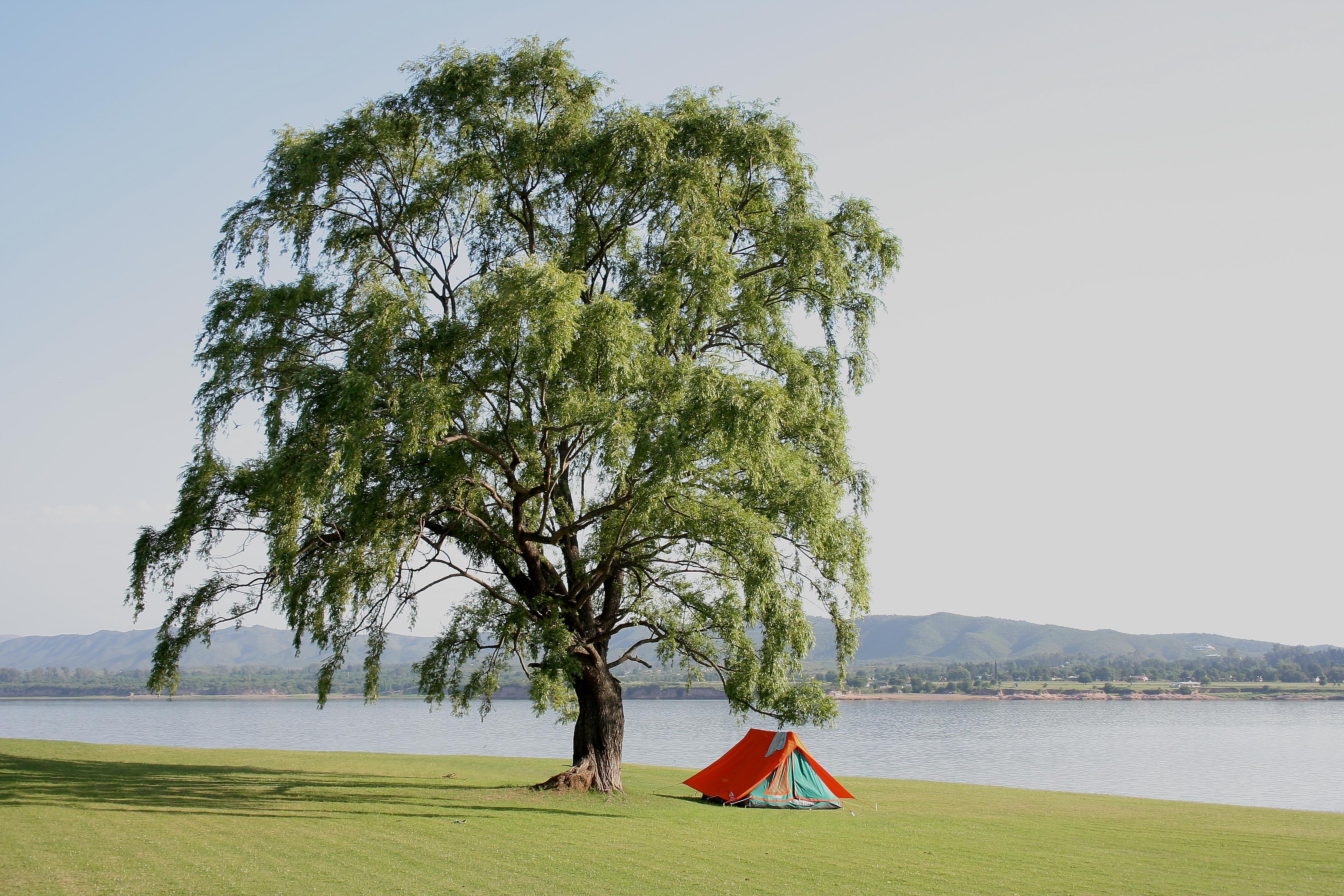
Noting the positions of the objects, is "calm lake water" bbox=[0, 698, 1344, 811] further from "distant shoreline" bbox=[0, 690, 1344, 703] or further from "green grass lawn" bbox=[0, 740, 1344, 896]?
"distant shoreline" bbox=[0, 690, 1344, 703]

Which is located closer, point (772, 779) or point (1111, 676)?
point (772, 779)

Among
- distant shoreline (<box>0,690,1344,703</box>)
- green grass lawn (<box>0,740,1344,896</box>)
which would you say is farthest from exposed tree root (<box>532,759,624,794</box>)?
distant shoreline (<box>0,690,1344,703</box>)

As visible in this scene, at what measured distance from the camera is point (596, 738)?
17750 millimetres

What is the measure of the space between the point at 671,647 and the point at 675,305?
19.9 ft

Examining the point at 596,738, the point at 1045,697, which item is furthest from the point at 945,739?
the point at 1045,697

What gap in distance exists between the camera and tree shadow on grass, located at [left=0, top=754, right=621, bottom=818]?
14.5 metres

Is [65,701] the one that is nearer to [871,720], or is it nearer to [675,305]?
[871,720]

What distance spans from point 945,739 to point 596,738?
45.0 meters

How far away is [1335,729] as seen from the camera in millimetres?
74625

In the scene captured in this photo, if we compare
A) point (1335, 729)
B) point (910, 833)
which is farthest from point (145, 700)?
point (910, 833)

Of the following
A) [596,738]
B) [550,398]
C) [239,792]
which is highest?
[550,398]

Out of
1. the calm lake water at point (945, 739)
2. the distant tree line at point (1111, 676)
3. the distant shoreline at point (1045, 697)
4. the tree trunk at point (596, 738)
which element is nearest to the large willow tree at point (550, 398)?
the tree trunk at point (596, 738)

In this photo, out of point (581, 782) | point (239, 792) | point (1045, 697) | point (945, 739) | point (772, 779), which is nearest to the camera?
point (239, 792)

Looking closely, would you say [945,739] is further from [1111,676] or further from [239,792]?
[1111,676]
